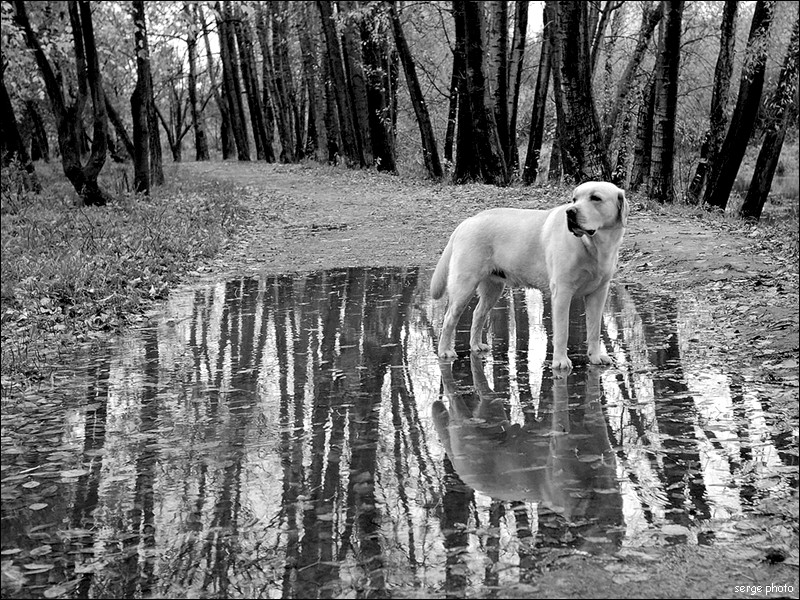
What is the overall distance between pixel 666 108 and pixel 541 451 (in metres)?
14.2

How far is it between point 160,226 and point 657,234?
8.38 meters

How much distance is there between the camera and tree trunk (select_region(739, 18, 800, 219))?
1831cm

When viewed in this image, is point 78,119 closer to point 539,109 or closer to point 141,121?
point 141,121

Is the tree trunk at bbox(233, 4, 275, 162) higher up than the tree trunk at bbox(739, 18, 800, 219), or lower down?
higher up

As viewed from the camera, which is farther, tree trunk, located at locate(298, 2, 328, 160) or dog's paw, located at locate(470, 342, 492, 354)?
tree trunk, located at locate(298, 2, 328, 160)

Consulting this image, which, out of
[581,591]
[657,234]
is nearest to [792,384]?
[581,591]

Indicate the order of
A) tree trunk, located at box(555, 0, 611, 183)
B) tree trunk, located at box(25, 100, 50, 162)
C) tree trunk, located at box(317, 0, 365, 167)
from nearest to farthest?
tree trunk, located at box(555, 0, 611, 183) → tree trunk, located at box(317, 0, 365, 167) → tree trunk, located at box(25, 100, 50, 162)

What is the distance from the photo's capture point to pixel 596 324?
23.5 feet

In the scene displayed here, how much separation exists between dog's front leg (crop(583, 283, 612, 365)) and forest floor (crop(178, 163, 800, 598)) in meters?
0.95

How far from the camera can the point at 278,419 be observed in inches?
242

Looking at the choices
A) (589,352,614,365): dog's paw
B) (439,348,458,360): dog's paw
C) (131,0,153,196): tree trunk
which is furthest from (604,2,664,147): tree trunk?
(589,352,614,365): dog's paw

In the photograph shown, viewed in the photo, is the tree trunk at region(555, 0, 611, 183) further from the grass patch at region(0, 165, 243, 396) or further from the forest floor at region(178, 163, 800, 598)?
the grass patch at region(0, 165, 243, 396)

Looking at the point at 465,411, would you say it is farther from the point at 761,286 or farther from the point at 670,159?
the point at 670,159

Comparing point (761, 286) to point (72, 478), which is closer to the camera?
point (72, 478)
